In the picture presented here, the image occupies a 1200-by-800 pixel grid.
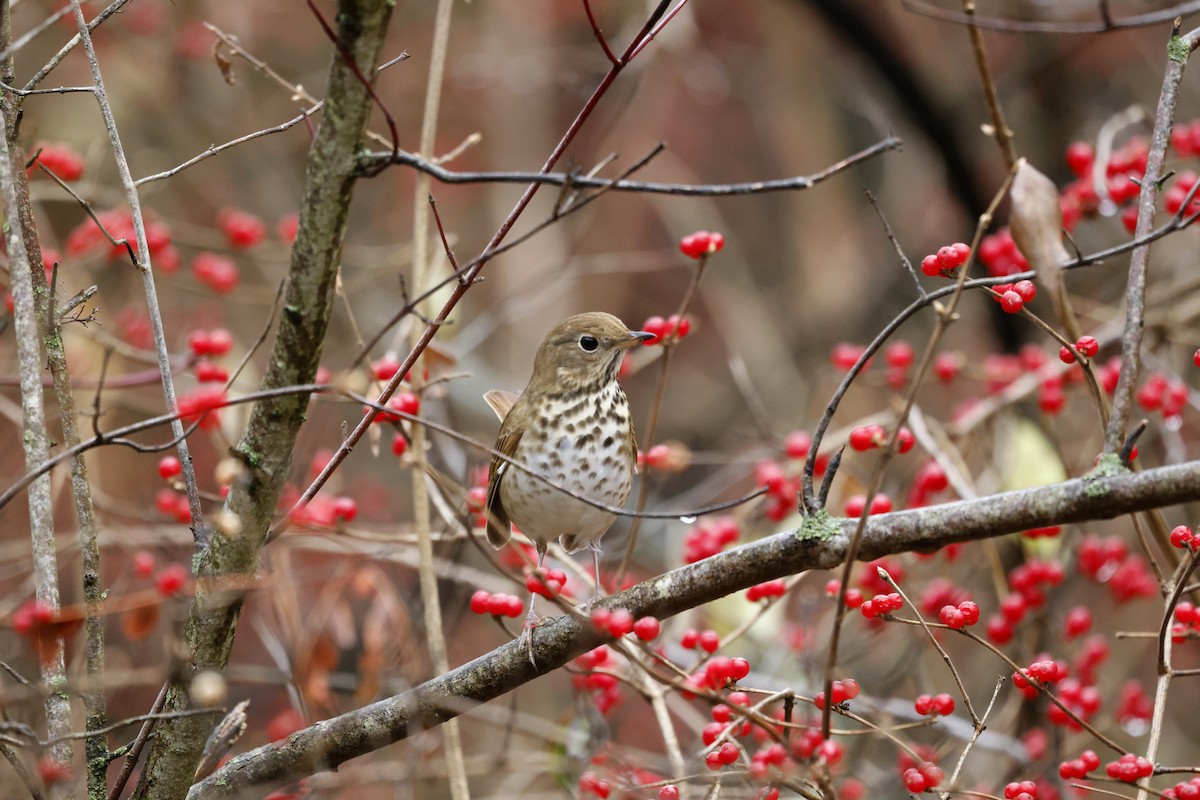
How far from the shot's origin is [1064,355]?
6.91ft

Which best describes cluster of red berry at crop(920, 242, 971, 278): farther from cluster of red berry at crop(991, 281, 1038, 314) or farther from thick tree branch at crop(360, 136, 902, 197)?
thick tree branch at crop(360, 136, 902, 197)

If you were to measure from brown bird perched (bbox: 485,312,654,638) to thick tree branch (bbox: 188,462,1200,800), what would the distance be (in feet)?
2.90

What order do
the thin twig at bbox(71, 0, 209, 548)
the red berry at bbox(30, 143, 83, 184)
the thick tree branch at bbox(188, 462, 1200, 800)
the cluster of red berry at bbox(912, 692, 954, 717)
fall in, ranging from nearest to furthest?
the thick tree branch at bbox(188, 462, 1200, 800) < the thin twig at bbox(71, 0, 209, 548) < the cluster of red berry at bbox(912, 692, 954, 717) < the red berry at bbox(30, 143, 83, 184)

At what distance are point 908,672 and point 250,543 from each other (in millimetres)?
2570

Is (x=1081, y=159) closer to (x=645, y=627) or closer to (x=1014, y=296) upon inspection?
(x=1014, y=296)

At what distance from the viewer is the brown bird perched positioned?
317cm

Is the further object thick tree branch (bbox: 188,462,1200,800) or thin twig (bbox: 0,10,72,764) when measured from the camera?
Result: thin twig (bbox: 0,10,72,764)

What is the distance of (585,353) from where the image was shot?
334 centimetres

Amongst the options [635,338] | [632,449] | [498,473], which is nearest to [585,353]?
[635,338]

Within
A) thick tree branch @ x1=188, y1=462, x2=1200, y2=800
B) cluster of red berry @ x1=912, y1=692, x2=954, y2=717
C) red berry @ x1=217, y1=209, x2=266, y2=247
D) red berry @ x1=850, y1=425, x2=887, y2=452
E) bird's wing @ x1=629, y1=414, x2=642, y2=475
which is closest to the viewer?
thick tree branch @ x1=188, y1=462, x2=1200, y2=800

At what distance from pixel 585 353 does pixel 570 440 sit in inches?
11.0

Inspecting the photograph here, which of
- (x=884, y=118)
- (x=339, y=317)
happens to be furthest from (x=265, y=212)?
(x=884, y=118)

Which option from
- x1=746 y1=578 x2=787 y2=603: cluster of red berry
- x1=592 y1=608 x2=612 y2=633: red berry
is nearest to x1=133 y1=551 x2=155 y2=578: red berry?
x1=746 y1=578 x2=787 y2=603: cluster of red berry

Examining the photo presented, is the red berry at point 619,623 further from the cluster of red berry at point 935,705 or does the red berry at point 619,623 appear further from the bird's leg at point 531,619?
the cluster of red berry at point 935,705
